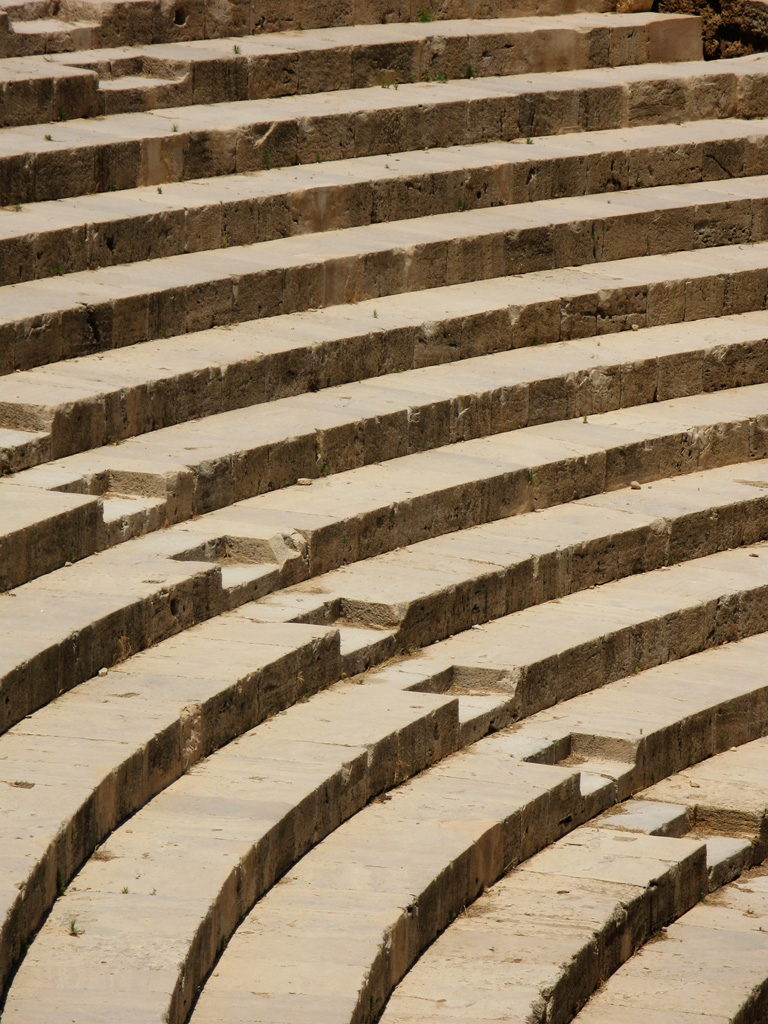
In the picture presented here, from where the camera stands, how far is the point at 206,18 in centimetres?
1378

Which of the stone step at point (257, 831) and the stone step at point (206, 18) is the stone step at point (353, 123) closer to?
the stone step at point (206, 18)

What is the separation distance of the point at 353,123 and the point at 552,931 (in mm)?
7316

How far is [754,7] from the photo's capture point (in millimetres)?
16469

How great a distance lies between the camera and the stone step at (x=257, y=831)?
5.75 m

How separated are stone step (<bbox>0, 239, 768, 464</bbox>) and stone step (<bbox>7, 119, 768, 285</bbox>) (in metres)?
0.77

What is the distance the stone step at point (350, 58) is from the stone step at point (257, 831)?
505cm

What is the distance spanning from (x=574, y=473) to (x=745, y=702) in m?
1.91

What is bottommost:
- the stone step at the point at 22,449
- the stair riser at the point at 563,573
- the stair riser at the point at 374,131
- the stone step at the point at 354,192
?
the stair riser at the point at 563,573

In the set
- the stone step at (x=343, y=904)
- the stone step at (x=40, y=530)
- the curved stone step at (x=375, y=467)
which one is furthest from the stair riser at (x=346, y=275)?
the stone step at (x=343, y=904)

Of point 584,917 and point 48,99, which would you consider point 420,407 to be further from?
point 584,917

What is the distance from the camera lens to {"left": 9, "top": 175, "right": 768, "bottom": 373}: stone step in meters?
10.1

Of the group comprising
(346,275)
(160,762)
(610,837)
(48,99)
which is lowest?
(610,837)

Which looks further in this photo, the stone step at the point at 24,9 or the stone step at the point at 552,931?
the stone step at the point at 24,9

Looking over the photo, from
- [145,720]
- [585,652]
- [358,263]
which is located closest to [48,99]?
[358,263]
